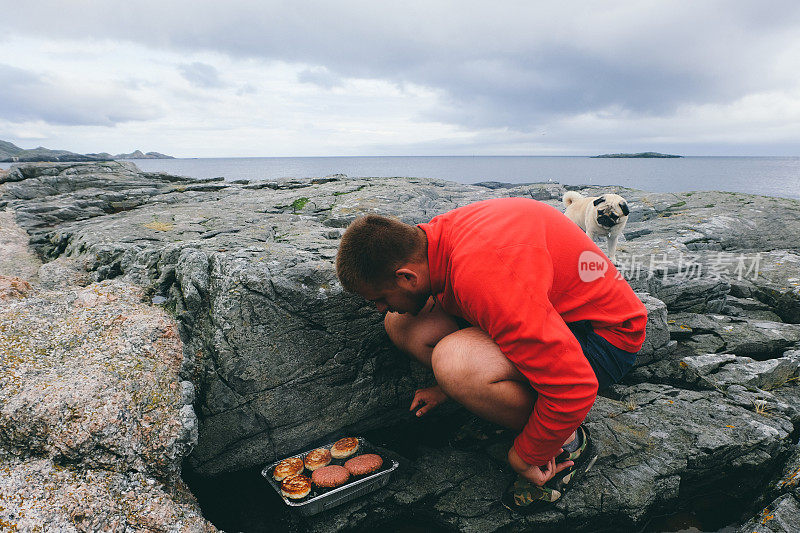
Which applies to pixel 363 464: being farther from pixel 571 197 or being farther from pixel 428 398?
pixel 571 197

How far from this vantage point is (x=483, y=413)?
124 inches

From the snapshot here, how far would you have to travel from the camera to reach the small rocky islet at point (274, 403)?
2.78m

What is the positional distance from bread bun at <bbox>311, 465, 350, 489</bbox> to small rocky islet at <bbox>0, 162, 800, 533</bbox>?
0.67 ft

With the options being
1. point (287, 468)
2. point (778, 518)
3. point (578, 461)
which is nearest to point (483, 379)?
point (578, 461)

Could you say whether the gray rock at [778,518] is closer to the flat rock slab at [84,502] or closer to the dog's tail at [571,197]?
the flat rock slab at [84,502]

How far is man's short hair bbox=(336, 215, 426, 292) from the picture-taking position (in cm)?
295

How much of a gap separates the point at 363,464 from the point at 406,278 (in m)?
1.62

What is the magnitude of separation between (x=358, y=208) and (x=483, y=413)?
4.56m

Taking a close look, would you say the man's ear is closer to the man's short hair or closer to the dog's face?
the man's short hair

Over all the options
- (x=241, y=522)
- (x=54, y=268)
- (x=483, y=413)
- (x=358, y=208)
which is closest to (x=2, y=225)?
(x=54, y=268)

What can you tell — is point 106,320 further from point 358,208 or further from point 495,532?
point 358,208

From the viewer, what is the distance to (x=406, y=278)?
10.1ft

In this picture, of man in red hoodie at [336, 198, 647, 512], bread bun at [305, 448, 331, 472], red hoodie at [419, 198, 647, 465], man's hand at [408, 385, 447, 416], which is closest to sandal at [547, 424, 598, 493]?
man in red hoodie at [336, 198, 647, 512]

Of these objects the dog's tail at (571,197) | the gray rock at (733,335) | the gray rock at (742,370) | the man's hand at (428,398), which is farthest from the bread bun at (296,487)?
the dog's tail at (571,197)
